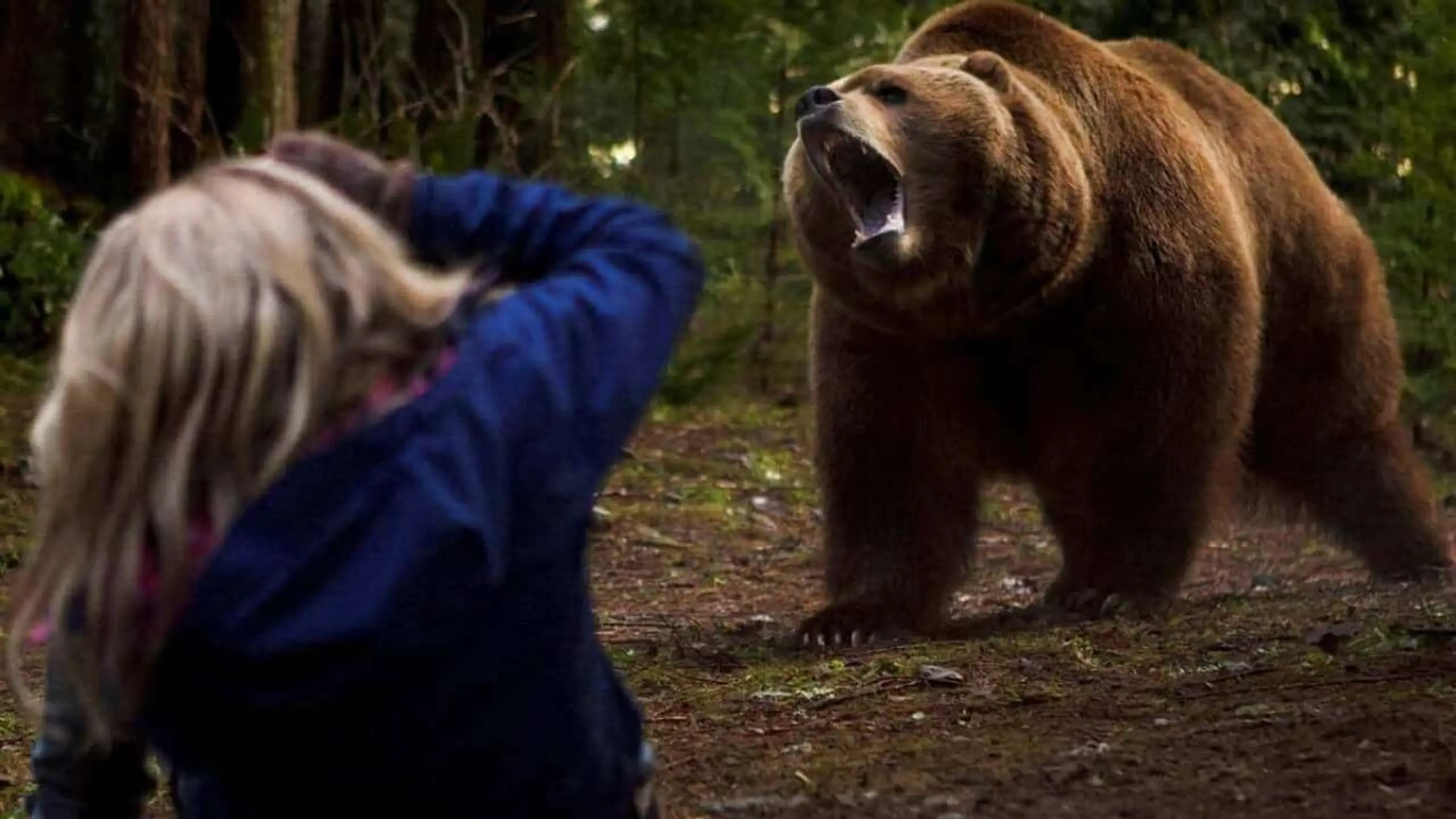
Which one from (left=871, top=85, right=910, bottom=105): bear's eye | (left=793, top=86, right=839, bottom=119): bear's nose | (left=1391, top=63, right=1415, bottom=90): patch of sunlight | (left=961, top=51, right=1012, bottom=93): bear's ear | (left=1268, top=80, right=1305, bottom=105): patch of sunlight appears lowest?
(left=793, top=86, right=839, bottom=119): bear's nose

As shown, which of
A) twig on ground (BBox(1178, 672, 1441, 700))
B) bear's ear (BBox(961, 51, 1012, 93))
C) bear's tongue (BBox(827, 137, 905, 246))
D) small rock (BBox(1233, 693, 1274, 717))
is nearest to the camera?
small rock (BBox(1233, 693, 1274, 717))

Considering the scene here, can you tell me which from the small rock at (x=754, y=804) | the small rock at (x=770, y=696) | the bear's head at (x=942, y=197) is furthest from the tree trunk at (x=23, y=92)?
the small rock at (x=754, y=804)

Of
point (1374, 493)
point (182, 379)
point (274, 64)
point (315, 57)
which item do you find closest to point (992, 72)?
point (1374, 493)

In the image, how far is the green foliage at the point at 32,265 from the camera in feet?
36.4

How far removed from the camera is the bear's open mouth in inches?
208

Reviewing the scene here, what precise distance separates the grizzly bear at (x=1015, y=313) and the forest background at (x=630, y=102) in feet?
9.29

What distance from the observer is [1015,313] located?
571 centimetres

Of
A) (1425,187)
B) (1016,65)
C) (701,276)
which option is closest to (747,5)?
(1425,187)

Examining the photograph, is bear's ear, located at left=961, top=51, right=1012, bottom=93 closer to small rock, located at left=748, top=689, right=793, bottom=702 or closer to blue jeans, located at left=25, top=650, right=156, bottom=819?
small rock, located at left=748, top=689, right=793, bottom=702

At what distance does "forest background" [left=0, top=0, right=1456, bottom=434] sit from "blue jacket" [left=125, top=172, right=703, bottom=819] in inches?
260

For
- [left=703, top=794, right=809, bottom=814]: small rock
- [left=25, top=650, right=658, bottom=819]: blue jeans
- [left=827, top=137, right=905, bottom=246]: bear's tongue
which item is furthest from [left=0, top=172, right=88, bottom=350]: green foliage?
[left=25, top=650, right=658, bottom=819]: blue jeans

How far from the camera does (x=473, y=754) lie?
2.29m

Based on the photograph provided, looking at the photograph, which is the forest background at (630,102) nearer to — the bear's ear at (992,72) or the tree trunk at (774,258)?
the tree trunk at (774,258)

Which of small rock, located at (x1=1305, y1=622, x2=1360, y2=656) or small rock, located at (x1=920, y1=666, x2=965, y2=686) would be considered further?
small rock, located at (x1=920, y1=666, x2=965, y2=686)
